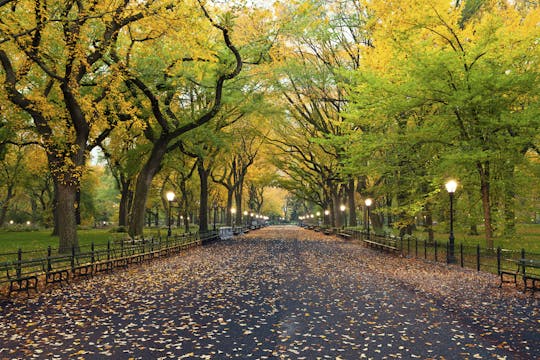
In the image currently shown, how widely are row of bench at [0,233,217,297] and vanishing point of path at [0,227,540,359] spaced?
0.77 metres

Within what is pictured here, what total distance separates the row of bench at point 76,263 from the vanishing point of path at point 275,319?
766 mm

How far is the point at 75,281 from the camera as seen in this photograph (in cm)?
1567

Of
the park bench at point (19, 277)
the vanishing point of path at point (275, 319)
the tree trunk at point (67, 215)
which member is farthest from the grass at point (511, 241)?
the park bench at point (19, 277)

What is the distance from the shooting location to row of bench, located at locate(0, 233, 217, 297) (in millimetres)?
13250

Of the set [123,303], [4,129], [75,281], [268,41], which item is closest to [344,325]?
[123,303]

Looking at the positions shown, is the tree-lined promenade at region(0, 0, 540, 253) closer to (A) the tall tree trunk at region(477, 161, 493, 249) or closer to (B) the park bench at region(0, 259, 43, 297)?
(A) the tall tree trunk at region(477, 161, 493, 249)

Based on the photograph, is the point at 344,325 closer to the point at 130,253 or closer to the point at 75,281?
Answer: the point at 75,281

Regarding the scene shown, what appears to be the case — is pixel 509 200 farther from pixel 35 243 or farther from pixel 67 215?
pixel 35 243

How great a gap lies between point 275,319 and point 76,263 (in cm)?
1079

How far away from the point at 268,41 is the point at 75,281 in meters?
15.9

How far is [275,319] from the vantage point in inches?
Result: 377

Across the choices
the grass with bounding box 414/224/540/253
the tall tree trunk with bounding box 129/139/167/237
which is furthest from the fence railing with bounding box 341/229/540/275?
the tall tree trunk with bounding box 129/139/167/237

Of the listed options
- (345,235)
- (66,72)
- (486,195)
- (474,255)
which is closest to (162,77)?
(66,72)

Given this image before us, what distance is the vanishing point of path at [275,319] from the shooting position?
7.41 meters
